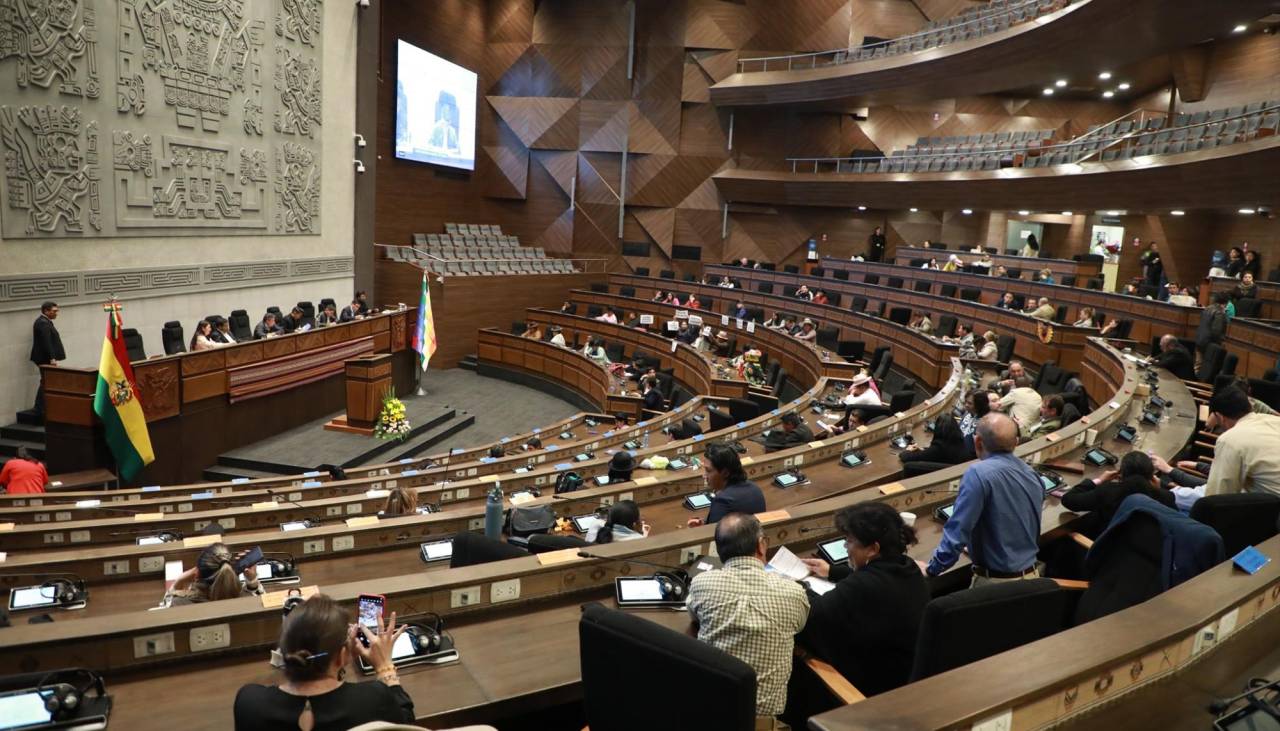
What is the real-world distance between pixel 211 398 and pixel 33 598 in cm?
663

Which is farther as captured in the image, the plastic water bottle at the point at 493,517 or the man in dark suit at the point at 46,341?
the man in dark suit at the point at 46,341

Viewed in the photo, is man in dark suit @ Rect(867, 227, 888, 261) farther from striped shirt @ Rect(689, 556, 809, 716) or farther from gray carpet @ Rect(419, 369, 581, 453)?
striped shirt @ Rect(689, 556, 809, 716)

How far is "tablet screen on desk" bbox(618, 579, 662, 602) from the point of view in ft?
9.08

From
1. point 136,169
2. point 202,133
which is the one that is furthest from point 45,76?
point 202,133

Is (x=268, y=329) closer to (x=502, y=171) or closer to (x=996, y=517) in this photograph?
(x=996, y=517)

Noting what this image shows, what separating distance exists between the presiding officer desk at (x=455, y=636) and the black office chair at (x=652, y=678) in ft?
1.22

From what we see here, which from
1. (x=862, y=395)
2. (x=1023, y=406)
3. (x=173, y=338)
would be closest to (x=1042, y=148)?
(x=862, y=395)

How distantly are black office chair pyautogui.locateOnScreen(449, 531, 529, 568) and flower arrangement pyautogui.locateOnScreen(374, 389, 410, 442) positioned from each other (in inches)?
300

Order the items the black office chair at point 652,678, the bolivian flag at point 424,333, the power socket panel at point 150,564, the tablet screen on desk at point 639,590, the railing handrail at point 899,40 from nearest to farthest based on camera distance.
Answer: the black office chair at point 652,678 → the tablet screen on desk at point 639,590 → the power socket panel at point 150,564 → the bolivian flag at point 424,333 → the railing handrail at point 899,40

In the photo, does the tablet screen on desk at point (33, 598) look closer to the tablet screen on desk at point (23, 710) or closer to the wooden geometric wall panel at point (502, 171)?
the tablet screen on desk at point (23, 710)

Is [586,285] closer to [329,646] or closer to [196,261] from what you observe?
[196,261]

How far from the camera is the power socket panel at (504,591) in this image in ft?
8.95

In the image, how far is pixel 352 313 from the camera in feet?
40.1

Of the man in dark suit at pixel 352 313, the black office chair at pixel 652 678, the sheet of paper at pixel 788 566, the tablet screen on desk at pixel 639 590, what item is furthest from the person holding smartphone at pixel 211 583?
the man in dark suit at pixel 352 313
